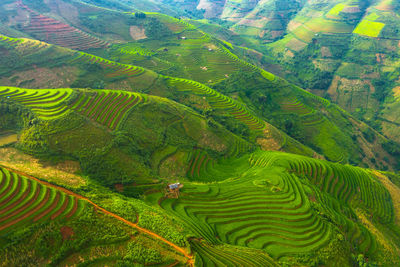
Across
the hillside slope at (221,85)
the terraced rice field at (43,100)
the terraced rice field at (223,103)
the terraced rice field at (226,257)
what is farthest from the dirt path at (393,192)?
the terraced rice field at (43,100)

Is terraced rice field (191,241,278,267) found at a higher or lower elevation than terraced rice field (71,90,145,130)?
lower

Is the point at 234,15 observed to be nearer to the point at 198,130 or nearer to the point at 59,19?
the point at 59,19

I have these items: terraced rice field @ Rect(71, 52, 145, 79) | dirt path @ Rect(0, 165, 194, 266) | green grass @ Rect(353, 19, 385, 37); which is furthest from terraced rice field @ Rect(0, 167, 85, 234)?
green grass @ Rect(353, 19, 385, 37)

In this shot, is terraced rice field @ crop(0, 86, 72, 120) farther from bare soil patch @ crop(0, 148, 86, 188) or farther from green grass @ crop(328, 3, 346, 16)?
green grass @ crop(328, 3, 346, 16)

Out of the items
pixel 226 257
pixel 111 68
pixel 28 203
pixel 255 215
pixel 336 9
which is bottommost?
pixel 255 215

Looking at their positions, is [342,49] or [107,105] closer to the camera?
[107,105]

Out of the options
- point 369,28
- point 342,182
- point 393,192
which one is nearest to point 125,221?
point 342,182

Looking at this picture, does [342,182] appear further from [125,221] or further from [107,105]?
[107,105]
